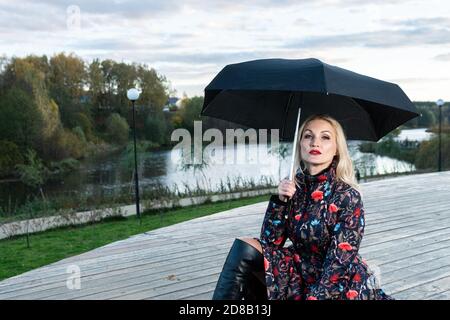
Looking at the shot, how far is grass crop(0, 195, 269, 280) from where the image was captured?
4.78 metres

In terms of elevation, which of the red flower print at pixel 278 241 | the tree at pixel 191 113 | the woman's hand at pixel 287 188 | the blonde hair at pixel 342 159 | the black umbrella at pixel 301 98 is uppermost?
the tree at pixel 191 113

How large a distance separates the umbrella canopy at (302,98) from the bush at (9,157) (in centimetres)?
2541

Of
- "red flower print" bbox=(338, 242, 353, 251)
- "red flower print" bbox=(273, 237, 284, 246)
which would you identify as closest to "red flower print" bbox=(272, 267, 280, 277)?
"red flower print" bbox=(273, 237, 284, 246)

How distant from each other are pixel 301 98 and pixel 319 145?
57 cm

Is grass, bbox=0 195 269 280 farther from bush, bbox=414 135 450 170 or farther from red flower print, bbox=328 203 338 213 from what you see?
bush, bbox=414 135 450 170

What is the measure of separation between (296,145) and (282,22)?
35.5ft

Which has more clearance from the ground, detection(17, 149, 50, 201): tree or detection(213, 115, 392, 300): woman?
detection(213, 115, 392, 300): woman

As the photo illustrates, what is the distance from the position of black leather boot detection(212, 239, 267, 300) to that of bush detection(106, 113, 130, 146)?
34.6 meters

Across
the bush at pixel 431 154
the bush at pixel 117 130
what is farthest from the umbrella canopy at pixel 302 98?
the bush at pixel 117 130

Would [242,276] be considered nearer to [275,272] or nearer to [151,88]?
[275,272]

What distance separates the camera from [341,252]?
1.90 metres

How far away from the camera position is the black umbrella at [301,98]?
1.90m

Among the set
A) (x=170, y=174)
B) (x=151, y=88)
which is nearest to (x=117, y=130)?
(x=151, y=88)

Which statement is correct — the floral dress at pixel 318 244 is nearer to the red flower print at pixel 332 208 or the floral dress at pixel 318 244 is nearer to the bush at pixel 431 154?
the red flower print at pixel 332 208
